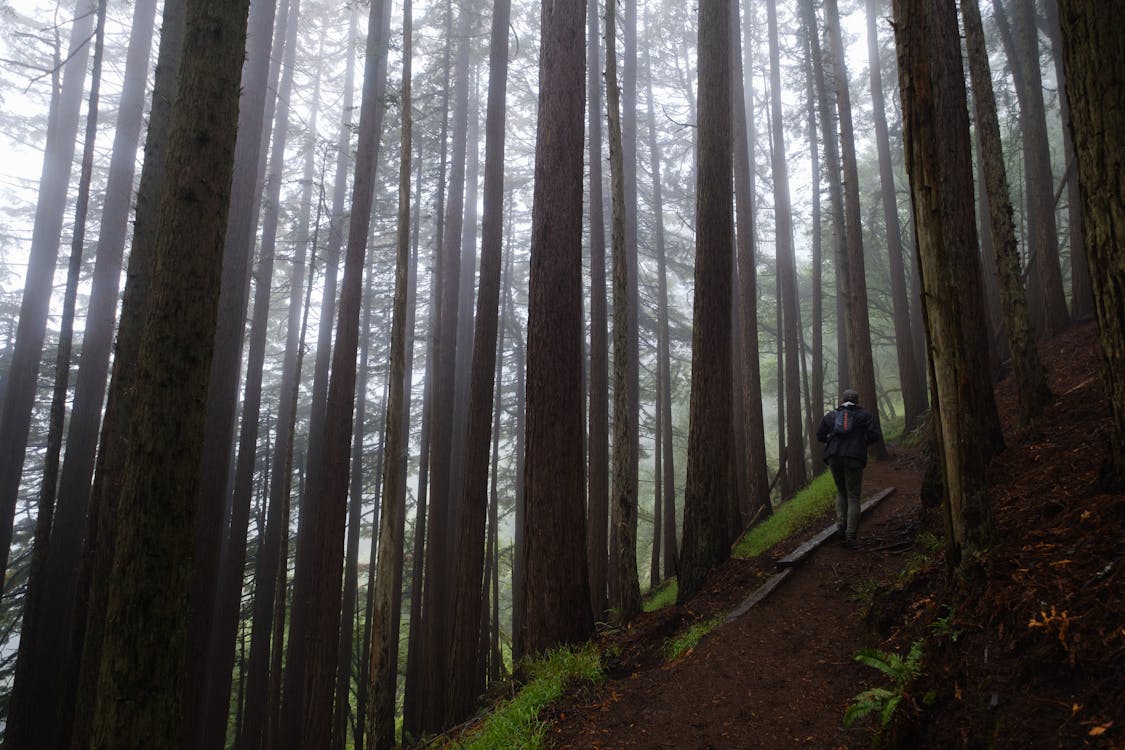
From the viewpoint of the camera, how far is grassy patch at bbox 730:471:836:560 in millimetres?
10312

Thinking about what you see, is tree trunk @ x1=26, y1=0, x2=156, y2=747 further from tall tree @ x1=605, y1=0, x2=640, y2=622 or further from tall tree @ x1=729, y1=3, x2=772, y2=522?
tall tree @ x1=729, y1=3, x2=772, y2=522

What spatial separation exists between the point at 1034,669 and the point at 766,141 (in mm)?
27113

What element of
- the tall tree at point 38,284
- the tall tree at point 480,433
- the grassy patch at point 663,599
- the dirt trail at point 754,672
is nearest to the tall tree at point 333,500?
the tall tree at point 480,433

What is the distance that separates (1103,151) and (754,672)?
439 centimetres

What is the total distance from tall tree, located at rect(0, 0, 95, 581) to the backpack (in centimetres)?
1450

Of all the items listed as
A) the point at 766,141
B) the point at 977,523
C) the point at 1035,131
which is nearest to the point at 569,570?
the point at 977,523

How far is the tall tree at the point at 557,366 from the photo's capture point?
279 inches

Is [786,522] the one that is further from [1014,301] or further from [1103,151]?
[1103,151]

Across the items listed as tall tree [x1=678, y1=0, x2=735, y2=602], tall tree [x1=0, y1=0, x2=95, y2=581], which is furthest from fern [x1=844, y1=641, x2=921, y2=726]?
tall tree [x1=0, y1=0, x2=95, y2=581]

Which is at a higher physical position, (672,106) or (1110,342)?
(672,106)

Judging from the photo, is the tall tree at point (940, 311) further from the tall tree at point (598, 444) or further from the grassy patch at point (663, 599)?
the tall tree at point (598, 444)

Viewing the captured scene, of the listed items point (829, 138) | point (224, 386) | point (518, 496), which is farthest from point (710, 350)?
point (518, 496)

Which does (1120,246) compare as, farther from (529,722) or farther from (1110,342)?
(529,722)

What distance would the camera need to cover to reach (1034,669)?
2.92 m
